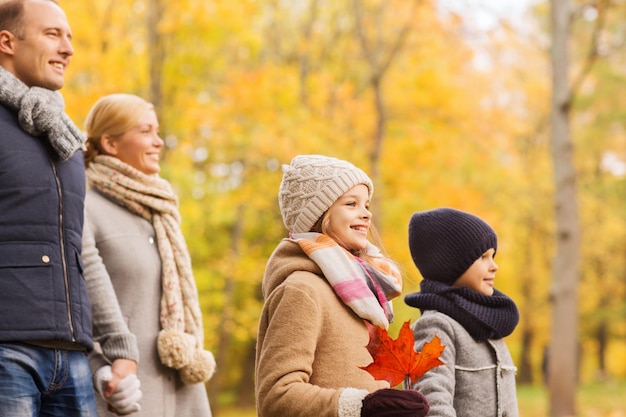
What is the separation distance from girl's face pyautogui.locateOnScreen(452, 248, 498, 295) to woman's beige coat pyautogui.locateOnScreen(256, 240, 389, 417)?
2.89 feet

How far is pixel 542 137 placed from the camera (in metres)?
28.5

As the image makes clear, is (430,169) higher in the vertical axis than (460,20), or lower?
lower

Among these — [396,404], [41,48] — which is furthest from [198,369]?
[396,404]

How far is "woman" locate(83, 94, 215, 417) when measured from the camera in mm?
3803

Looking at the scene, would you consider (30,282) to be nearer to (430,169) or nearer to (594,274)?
(430,169)

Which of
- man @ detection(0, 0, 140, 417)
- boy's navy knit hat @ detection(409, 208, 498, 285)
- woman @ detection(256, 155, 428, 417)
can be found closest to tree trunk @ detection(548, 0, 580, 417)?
boy's navy knit hat @ detection(409, 208, 498, 285)

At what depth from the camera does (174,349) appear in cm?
376

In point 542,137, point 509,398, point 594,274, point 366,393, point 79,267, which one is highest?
point 79,267

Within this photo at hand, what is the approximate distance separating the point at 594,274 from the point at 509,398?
2597cm

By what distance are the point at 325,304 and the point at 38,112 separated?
46.7 inches

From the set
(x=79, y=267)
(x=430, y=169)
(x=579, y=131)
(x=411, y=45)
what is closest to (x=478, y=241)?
A: (x=79, y=267)

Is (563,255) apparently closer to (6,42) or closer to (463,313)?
(463,313)

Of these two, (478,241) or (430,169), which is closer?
(478,241)

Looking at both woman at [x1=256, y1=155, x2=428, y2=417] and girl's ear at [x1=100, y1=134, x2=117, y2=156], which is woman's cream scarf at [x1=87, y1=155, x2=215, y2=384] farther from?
woman at [x1=256, y1=155, x2=428, y2=417]
